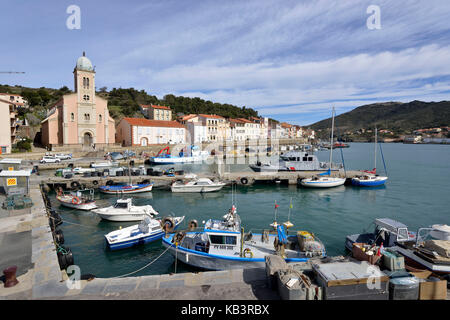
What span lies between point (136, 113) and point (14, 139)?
34.7 meters

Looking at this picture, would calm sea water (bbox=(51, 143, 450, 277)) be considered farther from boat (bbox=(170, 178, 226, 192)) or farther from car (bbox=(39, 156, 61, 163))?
car (bbox=(39, 156, 61, 163))

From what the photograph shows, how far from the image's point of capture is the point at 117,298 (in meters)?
7.14

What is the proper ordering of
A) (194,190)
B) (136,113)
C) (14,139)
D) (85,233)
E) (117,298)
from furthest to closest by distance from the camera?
(136,113) → (14,139) → (194,190) → (85,233) → (117,298)

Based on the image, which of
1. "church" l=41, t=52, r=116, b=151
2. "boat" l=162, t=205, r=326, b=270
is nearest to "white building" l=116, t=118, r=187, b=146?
"church" l=41, t=52, r=116, b=151

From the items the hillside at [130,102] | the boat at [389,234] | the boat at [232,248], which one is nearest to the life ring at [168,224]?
the boat at [232,248]

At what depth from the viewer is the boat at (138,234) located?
564 inches

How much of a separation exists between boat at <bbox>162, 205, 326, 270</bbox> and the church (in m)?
50.2

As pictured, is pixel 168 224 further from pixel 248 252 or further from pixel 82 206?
pixel 82 206

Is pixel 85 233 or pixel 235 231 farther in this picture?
pixel 85 233

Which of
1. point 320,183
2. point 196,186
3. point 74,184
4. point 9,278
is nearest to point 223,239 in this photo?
point 9,278

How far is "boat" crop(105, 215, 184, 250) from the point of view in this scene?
14.3m
